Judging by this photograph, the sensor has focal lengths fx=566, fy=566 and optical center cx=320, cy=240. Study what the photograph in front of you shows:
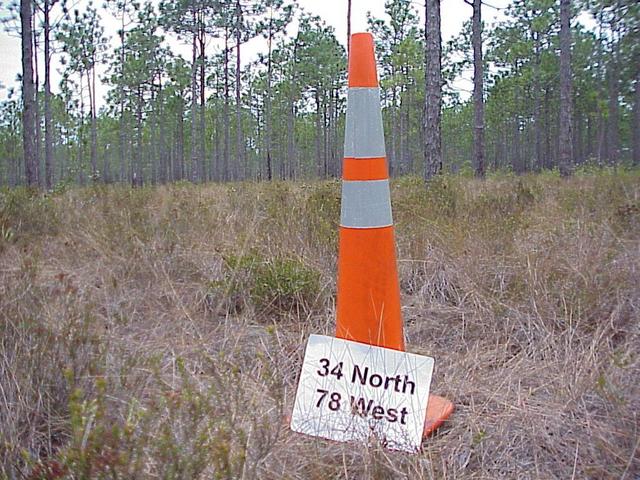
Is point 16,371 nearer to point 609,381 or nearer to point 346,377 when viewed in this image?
point 346,377

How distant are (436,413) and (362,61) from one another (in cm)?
127

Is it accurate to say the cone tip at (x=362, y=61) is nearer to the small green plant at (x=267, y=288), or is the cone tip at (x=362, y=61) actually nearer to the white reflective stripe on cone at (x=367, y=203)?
the white reflective stripe on cone at (x=367, y=203)

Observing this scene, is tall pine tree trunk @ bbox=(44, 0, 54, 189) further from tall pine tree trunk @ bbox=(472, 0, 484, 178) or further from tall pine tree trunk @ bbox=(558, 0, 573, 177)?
tall pine tree trunk @ bbox=(558, 0, 573, 177)

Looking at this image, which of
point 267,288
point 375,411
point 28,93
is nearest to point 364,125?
point 375,411

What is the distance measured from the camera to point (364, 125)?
2080 millimetres

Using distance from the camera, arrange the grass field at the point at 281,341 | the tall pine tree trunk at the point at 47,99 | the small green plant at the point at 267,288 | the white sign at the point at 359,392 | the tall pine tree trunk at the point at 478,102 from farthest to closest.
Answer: the tall pine tree trunk at the point at 47,99 → the tall pine tree trunk at the point at 478,102 → the small green plant at the point at 267,288 → the white sign at the point at 359,392 → the grass field at the point at 281,341

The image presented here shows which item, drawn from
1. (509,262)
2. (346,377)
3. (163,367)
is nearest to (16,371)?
(163,367)

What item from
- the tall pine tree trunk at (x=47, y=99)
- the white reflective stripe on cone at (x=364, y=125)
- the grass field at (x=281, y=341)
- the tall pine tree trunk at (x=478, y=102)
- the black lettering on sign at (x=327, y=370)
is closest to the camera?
the grass field at (x=281, y=341)

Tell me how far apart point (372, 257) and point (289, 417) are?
64cm

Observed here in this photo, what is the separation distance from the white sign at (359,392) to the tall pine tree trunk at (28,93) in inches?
426

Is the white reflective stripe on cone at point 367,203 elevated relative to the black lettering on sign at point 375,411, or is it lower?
elevated

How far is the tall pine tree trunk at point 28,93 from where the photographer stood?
11.1m

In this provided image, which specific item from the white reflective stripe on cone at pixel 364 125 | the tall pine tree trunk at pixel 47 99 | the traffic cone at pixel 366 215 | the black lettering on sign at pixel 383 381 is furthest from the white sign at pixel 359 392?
the tall pine tree trunk at pixel 47 99

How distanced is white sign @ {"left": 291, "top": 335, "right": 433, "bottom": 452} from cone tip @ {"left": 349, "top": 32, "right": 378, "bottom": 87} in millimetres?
946
